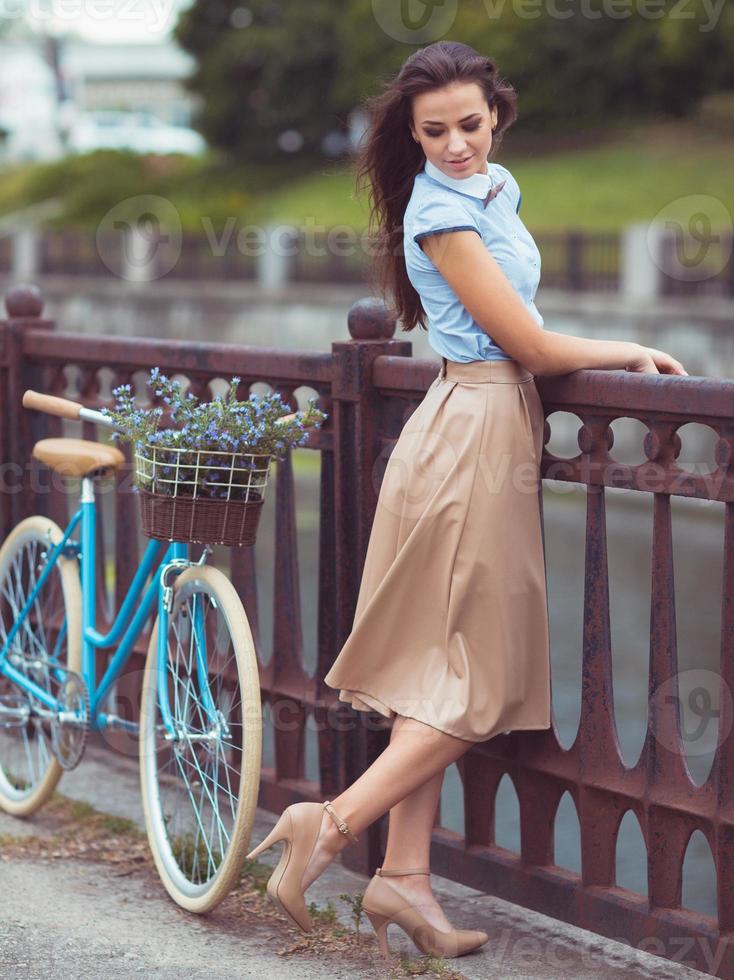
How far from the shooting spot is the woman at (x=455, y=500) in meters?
3.18

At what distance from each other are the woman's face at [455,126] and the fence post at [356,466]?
0.64 metres

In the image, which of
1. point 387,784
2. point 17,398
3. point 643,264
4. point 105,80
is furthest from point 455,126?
point 105,80

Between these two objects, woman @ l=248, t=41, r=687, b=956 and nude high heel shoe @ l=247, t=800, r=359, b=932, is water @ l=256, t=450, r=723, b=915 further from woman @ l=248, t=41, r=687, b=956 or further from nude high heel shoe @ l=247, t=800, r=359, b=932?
nude high heel shoe @ l=247, t=800, r=359, b=932

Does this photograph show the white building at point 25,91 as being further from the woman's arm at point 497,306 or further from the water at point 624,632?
the woman's arm at point 497,306

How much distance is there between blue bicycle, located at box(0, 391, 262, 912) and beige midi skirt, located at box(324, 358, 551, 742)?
0.36 metres

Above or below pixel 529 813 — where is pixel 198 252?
above

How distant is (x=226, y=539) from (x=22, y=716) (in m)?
1.28

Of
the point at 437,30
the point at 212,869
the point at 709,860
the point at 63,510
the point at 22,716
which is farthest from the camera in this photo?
the point at 437,30

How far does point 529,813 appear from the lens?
11.7ft

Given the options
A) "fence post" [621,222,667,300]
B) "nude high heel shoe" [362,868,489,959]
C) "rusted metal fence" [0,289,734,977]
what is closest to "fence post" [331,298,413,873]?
"rusted metal fence" [0,289,734,977]

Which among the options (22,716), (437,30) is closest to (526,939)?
(22,716)

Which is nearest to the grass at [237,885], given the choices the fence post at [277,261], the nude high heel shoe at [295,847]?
the nude high heel shoe at [295,847]

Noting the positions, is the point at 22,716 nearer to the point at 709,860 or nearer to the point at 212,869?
the point at 212,869

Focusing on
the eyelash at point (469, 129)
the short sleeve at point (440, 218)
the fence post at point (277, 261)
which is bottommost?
the short sleeve at point (440, 218)
